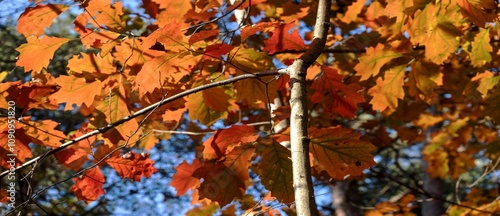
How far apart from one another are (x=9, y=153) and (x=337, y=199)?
304 cm

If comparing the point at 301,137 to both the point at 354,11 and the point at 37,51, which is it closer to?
the point at 37,51

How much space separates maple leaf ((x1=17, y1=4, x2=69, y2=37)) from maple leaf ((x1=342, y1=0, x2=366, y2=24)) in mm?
2016

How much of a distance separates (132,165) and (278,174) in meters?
0.94

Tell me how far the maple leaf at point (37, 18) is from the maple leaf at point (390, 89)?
1.68 m

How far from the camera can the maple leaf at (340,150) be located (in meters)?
2.12

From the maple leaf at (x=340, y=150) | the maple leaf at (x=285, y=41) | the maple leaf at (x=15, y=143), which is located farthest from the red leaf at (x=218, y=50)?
the maple leaf at (x=15, y=143)

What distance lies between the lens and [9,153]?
8.24ft

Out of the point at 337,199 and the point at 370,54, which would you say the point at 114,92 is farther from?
the point at 337,199

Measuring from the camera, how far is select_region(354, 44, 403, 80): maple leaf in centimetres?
313

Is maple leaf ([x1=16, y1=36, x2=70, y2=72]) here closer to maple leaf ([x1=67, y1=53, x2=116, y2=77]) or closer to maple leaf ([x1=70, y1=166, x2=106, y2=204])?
maple leaf ([x1=67, y1=53, x2=116, y2=77])

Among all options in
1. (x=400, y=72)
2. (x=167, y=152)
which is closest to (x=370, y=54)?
(x=400, y=72)

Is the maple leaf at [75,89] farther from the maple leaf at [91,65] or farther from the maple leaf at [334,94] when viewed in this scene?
the maple leaf at [334,94]

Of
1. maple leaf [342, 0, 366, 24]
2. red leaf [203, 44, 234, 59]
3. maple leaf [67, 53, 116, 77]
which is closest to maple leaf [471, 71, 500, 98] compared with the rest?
maple leaf [342, 0, 366, 24]

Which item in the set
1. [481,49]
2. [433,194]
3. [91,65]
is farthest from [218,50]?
[433,194]
